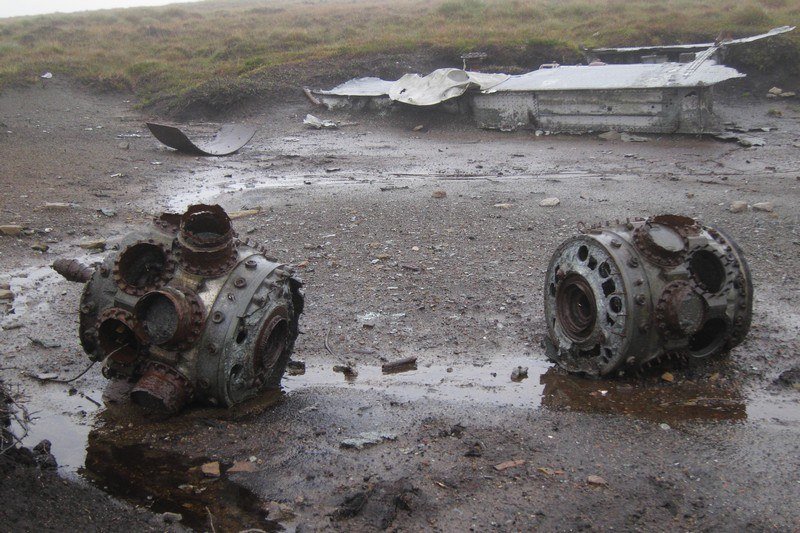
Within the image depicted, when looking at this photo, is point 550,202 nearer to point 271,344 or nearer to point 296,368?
point 296,368

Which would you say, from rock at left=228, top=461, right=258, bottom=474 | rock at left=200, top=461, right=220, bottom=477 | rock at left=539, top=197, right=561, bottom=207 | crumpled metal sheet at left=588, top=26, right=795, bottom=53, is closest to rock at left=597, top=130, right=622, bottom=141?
crumpled metal sheet at left=588, top=26, right=795, bottom=53

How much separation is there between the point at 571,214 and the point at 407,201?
7.55 feet

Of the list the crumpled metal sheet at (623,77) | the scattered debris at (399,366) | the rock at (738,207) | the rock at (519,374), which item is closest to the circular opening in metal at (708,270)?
the rock at (519,374)

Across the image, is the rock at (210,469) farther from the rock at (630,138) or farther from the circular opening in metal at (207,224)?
the rock at (630,138)

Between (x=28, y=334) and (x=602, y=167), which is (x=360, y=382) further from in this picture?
(x=602, y=167)

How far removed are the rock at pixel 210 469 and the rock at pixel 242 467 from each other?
0.07 m

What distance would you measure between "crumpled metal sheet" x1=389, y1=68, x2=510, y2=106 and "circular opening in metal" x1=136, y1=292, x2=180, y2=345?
12.5 meters

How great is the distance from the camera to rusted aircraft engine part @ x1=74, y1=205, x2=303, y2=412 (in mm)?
4180

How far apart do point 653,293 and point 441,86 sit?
12598 millimetres

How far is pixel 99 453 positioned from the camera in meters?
4.28

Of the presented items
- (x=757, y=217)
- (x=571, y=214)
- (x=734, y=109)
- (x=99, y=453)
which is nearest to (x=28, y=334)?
(x=99, y=453)

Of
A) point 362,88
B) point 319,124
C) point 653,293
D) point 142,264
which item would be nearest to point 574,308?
point 653,293

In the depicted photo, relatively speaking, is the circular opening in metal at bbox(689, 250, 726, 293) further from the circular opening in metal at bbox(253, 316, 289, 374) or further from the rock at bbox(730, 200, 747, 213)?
the rock at bbox(730, 200, 747, 213)

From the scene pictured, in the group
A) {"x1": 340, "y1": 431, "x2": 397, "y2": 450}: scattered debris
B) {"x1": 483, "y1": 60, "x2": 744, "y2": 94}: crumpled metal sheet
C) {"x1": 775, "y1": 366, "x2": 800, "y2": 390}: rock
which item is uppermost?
{"x1": 483, "y1": 60, "x2": 744, "y2": 94}: crumpled metal sheet
